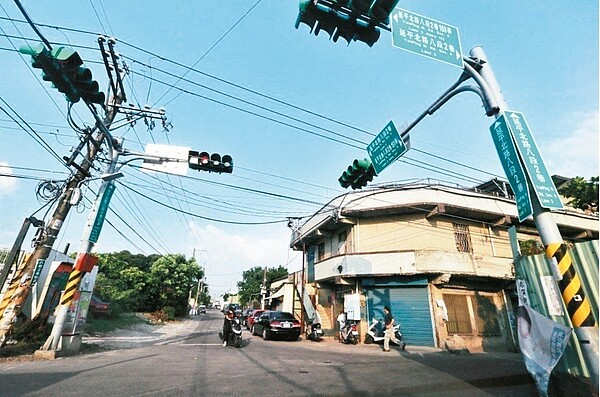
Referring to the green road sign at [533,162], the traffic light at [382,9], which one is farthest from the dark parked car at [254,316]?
the traffic light at [382,9]

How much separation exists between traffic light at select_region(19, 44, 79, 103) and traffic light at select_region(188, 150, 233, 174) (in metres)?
3.55

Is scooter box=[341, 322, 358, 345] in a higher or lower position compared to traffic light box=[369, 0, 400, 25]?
lower

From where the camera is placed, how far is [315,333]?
16.4 m

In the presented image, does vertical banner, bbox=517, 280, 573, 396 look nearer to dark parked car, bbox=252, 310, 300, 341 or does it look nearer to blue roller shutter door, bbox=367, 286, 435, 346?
blue roller shutter door, bbox=367, 286, 435, 346

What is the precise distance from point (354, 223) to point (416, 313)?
18.0 ft

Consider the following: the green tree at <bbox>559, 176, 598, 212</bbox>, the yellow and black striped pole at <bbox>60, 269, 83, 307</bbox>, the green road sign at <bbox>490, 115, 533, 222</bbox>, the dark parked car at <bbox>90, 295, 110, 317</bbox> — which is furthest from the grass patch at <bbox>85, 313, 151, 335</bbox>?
the green tree at <bbox>559, 176, 598, 212</bbox>

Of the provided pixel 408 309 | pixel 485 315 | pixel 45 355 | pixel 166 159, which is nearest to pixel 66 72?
pixel 166 159

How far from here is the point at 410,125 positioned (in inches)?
256

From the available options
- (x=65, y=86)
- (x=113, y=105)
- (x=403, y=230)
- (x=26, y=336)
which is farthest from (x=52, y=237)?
(x=403, y=230)

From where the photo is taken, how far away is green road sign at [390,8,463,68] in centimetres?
481

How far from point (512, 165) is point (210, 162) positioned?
7.21 meters

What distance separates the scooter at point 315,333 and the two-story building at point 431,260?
2.36m

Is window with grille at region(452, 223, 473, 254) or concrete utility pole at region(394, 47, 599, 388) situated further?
window with grille at region(452, 223, 473, 254)

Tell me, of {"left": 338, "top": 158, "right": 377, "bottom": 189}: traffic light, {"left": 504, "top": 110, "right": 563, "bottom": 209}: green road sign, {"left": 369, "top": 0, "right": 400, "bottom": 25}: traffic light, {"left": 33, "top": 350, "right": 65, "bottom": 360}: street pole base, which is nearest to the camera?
{"left": 369, "top": 0, "right": 400, "bottom": 25}: traffic light
